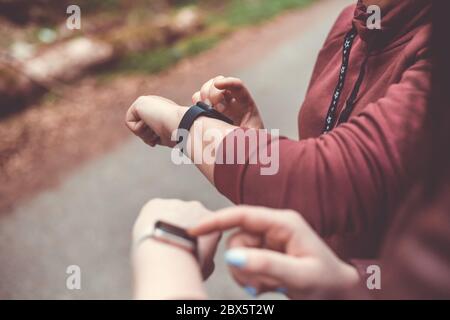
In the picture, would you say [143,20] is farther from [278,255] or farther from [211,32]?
[278,255]

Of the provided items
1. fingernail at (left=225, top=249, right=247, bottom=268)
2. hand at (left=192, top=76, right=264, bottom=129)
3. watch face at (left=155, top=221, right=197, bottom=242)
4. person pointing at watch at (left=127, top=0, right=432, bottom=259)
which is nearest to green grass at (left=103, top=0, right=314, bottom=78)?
hand at (left=192, top=76, right=264, bottom=129)

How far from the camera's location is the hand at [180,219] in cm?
75

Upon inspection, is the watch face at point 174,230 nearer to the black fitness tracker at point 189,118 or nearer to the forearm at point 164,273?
the forearm at point 164,273

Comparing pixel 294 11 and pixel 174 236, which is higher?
pixel 294 11

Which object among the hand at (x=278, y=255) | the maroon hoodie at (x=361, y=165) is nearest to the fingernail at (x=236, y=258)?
the hand at (x=278, y=255)

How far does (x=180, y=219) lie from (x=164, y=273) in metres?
0.12

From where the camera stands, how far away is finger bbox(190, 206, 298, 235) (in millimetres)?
672

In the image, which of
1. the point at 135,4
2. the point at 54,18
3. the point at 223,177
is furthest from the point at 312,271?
the point at 135,4

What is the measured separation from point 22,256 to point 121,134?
1.47 m

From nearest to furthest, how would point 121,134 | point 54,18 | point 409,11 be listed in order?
point 409,11 < point 121,134 < point 54,18

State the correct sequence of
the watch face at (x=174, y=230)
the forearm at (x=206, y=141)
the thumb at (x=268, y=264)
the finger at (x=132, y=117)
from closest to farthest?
the thumb at (x=268, y=264)
the watch face at (x=174, y=230)
the forearm at (x=206, y=141)
the finger at (x=132, y=117)

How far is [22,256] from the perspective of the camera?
2824mm

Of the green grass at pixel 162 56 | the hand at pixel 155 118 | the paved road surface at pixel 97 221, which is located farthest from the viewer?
the green grass at pixel 162 56
